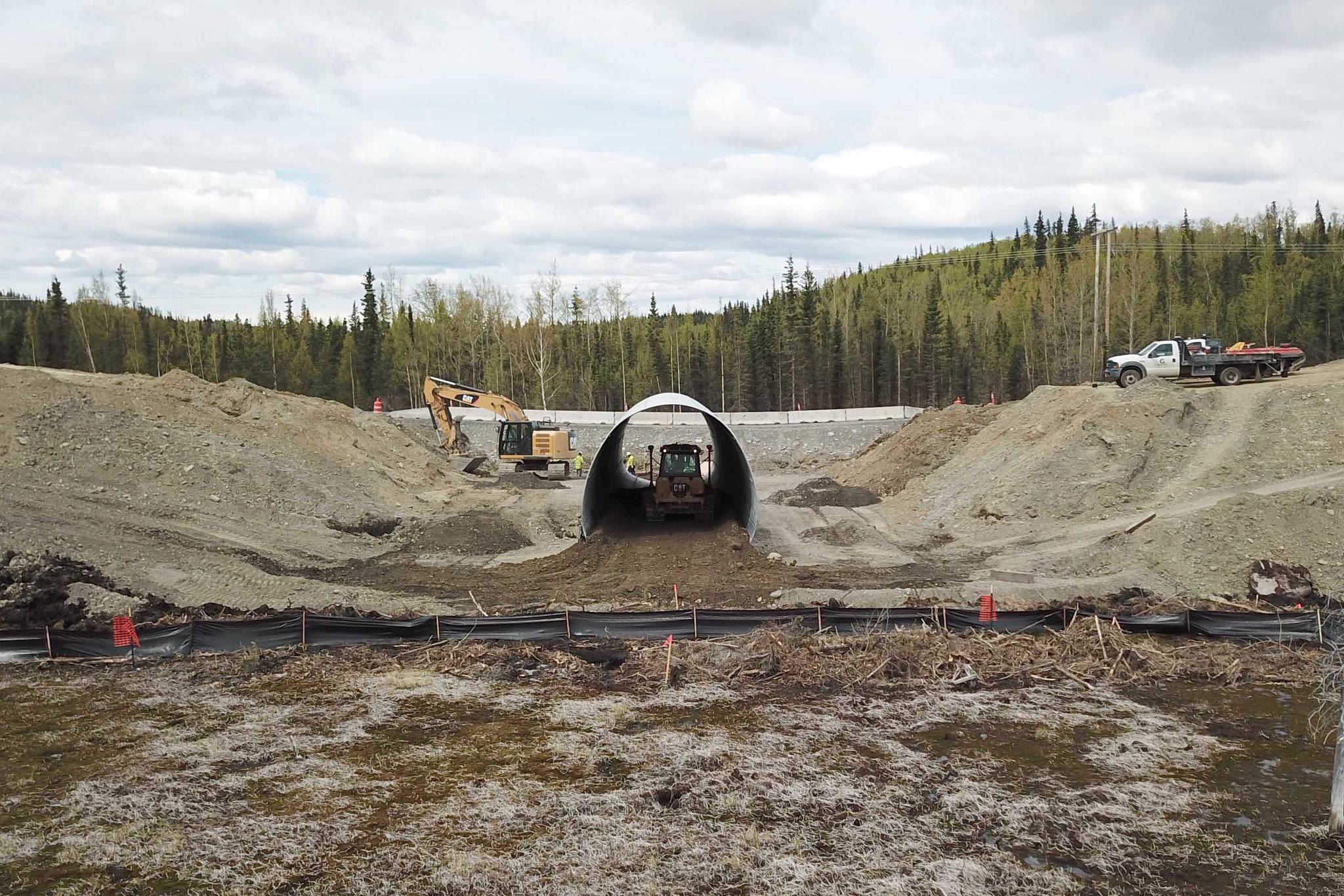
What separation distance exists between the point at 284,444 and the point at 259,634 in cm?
1435

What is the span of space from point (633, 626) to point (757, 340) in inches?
2692

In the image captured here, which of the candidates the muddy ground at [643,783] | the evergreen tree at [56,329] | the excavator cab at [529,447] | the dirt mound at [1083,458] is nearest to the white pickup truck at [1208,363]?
the dirt mound at [1083,458]

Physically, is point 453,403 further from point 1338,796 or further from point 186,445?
point 1338,796

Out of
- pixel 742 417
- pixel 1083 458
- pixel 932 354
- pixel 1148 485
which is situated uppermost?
pixel 932 354

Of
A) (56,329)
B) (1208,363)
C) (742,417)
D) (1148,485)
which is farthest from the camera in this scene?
(56,329)

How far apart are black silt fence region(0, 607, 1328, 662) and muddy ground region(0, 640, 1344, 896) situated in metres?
0.58

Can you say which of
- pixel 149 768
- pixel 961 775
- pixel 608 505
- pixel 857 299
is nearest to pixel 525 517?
pixel 608 505

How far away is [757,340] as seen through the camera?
79.3 m

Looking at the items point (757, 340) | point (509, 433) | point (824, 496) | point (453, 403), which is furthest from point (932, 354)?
point (824, 496)

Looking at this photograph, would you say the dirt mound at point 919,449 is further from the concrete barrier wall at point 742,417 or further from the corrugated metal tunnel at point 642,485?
the concrete barrier wall at point 742,417

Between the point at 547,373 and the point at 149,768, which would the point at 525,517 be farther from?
the point at 547,373

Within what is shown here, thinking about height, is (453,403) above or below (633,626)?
above

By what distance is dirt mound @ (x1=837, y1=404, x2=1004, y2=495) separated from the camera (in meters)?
28.4

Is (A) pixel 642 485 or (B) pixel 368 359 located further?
(B) pixel 368 359
